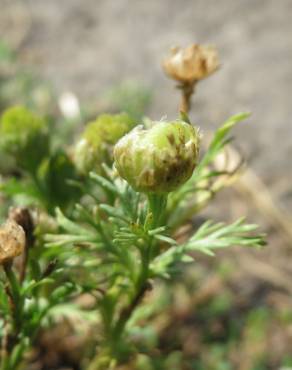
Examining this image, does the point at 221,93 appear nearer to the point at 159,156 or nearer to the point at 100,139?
the point at 100,139

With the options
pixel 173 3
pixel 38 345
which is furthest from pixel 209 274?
pixel 173 3

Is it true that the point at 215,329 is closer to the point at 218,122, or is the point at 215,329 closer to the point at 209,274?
the point at 209,274

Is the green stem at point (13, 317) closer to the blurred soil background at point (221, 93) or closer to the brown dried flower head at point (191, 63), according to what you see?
the blurred soil background at point (221, 93)

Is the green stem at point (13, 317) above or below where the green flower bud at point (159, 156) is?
below

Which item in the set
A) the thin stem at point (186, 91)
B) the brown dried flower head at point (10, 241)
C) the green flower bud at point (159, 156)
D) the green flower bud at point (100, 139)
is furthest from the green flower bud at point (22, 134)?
the green flower bud at point (159, 156)

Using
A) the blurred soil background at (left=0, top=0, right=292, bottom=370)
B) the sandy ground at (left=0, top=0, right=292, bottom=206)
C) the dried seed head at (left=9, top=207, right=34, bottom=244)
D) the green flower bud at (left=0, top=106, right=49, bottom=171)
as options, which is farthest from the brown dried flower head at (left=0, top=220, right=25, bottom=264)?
the sandy ground at (left=0, top=0, right=292, bottom=206)

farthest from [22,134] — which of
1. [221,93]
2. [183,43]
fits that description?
[183,43]
